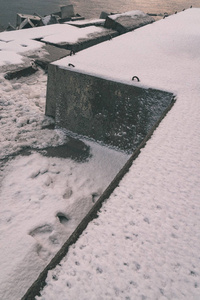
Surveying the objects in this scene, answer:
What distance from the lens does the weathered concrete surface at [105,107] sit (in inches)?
134

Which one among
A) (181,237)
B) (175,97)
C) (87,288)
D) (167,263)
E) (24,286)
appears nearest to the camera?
(87,288)

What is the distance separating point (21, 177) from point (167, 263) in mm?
2436

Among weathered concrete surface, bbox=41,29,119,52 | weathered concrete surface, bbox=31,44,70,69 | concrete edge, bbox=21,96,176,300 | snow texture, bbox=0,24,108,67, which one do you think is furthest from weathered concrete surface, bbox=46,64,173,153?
weathered concrete surface, bbox=41,29,119,52

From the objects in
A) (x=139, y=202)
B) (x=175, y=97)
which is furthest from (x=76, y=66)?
(x=139, y=202)

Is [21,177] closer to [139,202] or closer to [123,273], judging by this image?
[139,202]

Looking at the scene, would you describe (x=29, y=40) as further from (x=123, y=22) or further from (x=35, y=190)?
(x=35, y=190)

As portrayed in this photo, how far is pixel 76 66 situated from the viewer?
382 centimetres

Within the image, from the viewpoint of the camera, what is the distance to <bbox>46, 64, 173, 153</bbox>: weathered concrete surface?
3.40 meters

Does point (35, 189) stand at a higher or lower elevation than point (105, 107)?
lower

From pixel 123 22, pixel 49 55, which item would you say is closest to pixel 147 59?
pixel 49 55

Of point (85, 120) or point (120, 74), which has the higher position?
point (120, 74)

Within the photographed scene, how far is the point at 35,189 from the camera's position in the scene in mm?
3109

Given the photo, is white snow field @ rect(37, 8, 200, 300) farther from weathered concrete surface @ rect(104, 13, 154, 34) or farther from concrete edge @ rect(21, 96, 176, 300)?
weathered concrete surface @ rect(104, 13, 154, 34)

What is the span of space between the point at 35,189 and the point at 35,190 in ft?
0.06
